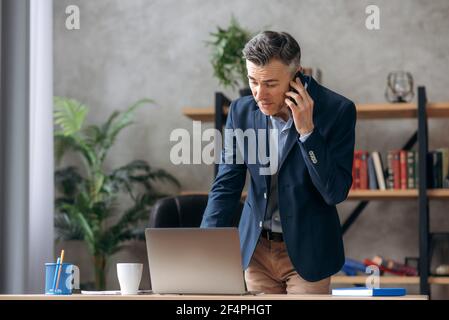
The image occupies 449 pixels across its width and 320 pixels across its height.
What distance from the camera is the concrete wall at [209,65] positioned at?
4.64m

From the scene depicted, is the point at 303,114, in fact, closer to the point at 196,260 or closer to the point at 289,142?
the point at 289,142

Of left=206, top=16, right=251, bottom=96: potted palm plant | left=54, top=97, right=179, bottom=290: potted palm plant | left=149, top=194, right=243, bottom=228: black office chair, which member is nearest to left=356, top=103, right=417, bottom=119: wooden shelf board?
left=206, top=16, right=251, bottom=96: potted palm plant

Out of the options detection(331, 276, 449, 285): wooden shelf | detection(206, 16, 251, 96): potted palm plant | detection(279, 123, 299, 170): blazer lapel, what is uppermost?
detection(206, 16, 251, 96): potted palm plant

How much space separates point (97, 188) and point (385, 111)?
5.61 feet

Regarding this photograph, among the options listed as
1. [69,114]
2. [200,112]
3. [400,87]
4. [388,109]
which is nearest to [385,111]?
[388,109]

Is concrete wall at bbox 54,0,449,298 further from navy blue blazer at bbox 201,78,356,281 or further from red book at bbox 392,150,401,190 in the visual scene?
navy blue blazer at bbox 201,78,356,281

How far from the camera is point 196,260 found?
1963mm

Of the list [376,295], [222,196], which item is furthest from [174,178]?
[376,295]

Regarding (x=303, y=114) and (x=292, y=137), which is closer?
(x=303, y=114)

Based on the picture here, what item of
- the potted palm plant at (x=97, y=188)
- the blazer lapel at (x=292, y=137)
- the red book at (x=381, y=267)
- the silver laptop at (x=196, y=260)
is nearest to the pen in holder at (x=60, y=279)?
the silver laptop at (x=196, y=260)

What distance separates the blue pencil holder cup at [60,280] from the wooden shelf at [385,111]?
2.36 m

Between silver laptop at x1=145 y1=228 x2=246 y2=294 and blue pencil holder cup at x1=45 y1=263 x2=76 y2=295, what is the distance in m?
0.27

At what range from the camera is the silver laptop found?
76.4 inches

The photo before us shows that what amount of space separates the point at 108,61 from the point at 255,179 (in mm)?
2766
